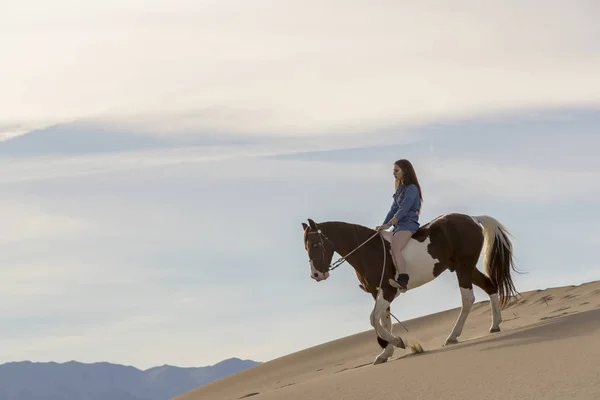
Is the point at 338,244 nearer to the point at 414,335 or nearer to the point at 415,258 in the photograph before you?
the point at 415,258

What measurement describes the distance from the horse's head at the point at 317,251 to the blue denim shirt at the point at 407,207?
0.97 meters

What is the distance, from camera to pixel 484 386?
9562 mm

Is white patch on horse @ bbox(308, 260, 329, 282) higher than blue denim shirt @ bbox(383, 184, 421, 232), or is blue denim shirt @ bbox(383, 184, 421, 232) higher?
blue denim shirt @ bbox(383, 184, 421, 232)

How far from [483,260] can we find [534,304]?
570 cm

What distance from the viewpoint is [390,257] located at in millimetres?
13250

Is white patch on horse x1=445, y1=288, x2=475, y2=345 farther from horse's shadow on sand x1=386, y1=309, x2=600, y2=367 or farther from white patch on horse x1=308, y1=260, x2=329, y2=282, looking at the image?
white patch on horse x1=308, y1=260, x2=329, y2=282

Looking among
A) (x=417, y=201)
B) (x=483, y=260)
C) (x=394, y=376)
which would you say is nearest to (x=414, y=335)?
(x=483, y=260)

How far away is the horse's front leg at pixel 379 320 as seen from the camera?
12.8 metres

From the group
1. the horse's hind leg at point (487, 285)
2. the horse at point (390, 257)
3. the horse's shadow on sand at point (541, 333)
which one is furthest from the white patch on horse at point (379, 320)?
the horse's hind leg at point (487, 285)

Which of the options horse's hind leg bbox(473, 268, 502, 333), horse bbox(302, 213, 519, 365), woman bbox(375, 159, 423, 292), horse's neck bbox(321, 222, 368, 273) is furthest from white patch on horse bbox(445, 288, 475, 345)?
horse's neck bbox(321, 222, 368, 273)

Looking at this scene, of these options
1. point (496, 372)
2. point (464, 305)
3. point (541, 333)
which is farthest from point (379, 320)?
point (496, 372)

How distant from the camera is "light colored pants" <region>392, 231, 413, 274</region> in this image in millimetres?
13180

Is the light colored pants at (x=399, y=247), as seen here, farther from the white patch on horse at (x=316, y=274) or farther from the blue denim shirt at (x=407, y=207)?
the white patch on horse at (x=316, y=274)

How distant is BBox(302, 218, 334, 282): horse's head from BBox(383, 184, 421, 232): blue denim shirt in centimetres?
97
